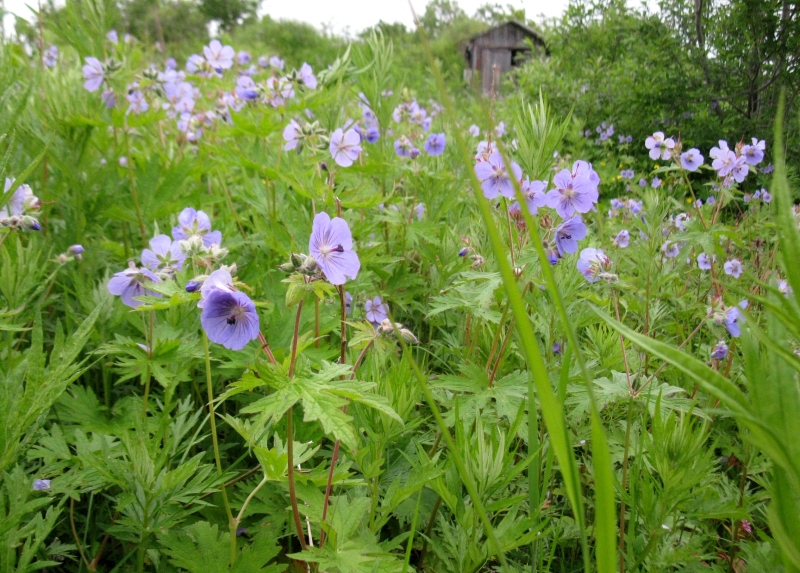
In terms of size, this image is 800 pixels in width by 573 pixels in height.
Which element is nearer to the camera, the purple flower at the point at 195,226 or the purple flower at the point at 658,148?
the purple flower at the point at 195,226

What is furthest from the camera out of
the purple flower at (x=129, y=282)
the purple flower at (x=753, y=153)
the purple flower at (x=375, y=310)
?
the purple flower at (x=753, y=153)

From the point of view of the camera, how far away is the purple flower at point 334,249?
1.21 meters

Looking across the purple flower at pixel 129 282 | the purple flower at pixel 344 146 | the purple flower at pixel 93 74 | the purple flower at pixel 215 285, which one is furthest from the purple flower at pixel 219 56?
the purple flower at pixel 215 285

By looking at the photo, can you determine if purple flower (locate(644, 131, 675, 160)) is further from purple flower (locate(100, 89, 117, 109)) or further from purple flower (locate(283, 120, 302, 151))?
purple flower (locate(100, 89, 117, 109))

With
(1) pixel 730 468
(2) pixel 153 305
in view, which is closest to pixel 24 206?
(2) pixel 153 305

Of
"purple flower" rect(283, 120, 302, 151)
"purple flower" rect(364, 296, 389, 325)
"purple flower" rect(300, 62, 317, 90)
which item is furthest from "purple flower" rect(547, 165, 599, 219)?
"purple flower" rect(300, 62, 317, 90)

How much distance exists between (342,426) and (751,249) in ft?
9.89

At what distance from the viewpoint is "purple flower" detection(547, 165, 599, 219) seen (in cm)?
154

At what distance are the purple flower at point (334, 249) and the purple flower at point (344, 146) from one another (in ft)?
3.31

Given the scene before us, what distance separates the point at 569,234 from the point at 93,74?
2.56m

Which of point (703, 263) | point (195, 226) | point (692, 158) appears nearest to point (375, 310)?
point (195, 226)

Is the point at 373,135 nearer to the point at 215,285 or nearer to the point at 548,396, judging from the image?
the point at 215,285

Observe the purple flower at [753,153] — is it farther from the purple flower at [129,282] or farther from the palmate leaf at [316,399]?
the purple flower at [129,282]

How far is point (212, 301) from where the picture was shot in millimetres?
1092
